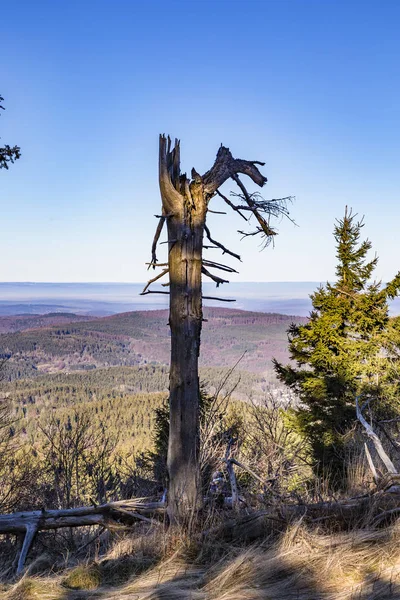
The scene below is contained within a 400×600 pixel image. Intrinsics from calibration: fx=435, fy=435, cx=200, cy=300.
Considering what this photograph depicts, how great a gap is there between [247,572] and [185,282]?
2769 mm

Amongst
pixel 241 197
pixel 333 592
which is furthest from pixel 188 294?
pixel 333 592

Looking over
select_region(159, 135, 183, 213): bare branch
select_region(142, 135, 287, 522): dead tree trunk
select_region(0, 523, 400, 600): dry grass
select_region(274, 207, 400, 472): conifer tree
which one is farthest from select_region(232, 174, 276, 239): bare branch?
select_region(274, 207, 400, 472): conifer tree

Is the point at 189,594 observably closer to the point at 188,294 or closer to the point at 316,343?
the point at 188,294

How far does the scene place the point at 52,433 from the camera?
15.9 m

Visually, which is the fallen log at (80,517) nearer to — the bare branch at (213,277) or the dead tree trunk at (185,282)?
the dead tree trunk at (185,282)

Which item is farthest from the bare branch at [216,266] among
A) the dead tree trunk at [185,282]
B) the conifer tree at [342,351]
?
the conifer tree at [342,351]

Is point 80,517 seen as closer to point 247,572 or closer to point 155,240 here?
point 247,572

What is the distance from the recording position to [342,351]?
16984 millimetres

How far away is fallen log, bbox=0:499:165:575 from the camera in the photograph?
4.28m

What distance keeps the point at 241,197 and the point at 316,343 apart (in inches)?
531

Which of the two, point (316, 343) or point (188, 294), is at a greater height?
point (188, 294)

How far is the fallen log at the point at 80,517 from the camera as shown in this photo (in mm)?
4281

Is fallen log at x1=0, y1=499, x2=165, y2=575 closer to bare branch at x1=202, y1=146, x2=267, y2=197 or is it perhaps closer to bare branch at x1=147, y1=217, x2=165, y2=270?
bare branch at x1=147, y1=217, x2=165, y2=270

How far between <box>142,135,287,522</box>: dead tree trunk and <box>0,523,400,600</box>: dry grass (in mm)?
Result: 1053
